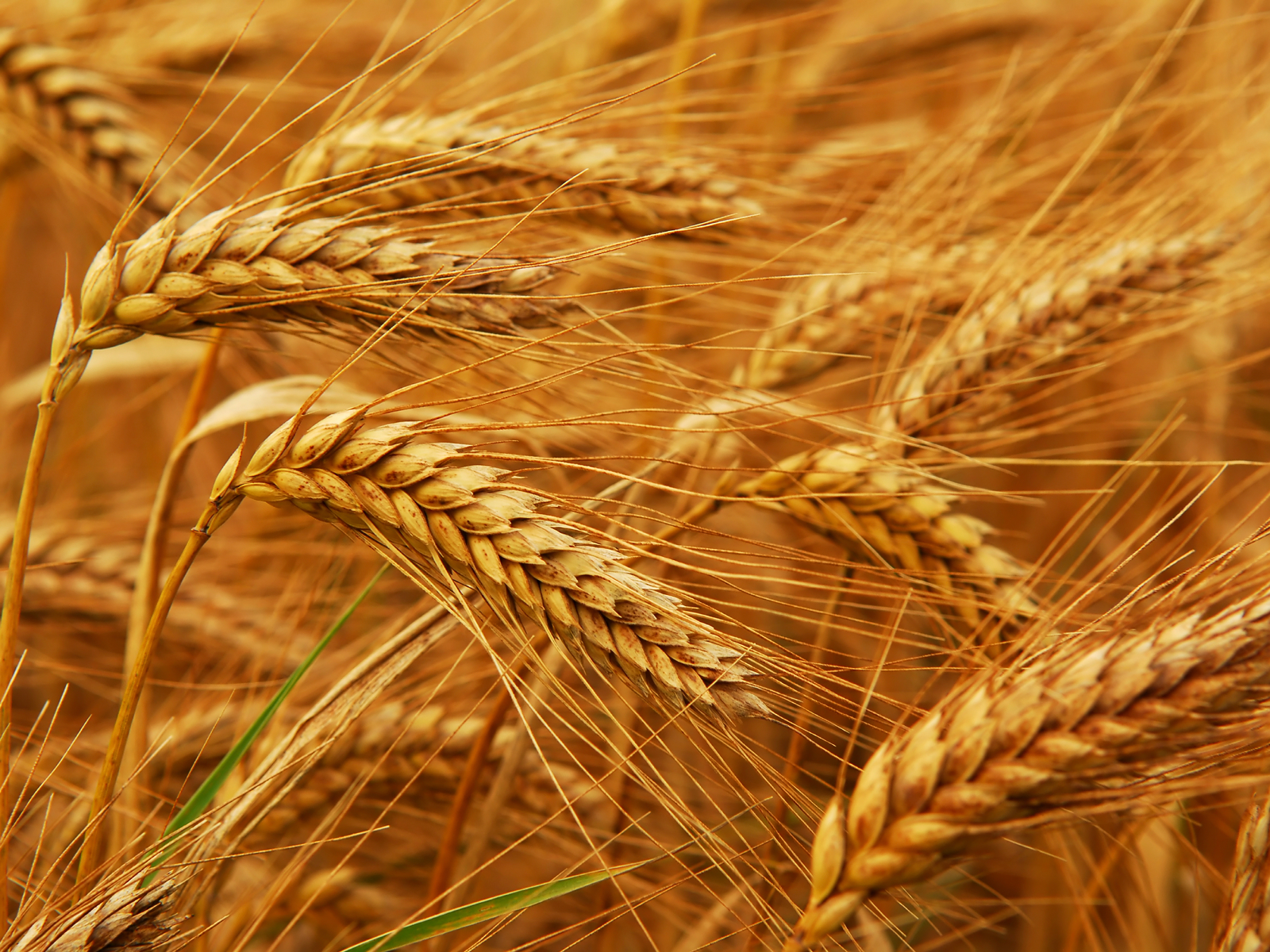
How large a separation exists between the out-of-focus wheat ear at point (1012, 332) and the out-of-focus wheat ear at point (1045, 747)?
38 centimetres

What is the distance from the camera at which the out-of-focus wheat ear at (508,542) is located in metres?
0.72

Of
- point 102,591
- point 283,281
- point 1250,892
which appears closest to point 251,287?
point 283,281

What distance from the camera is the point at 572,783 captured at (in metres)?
1.26

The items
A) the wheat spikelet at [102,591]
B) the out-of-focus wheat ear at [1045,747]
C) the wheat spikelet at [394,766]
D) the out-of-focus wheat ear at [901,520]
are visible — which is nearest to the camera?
the out-of-focus wheat ear at [1045,747]

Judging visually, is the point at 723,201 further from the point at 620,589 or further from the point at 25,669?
the point at 25,669

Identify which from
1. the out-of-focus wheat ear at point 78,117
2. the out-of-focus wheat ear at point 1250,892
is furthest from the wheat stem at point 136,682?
the out-of-focus wheat ear at point 1250,892

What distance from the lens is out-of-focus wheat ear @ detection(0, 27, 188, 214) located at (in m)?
1.36

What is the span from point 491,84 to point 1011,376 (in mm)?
946

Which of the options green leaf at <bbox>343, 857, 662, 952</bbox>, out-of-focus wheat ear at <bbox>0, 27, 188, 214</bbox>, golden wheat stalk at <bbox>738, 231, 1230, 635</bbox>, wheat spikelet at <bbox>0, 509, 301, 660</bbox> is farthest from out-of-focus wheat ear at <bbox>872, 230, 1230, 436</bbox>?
out-of-focus wheat ear at <bbox>0, 27, 188, 214</bbox>

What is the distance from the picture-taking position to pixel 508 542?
2.39 feet

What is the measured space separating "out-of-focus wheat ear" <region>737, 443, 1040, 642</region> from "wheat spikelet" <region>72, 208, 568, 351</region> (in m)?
0.36

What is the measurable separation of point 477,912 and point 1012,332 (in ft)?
2.83

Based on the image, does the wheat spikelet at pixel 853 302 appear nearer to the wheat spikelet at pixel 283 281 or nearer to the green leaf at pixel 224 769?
the wheat spikelet at pixel 283 281

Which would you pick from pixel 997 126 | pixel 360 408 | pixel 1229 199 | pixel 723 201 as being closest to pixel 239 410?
pixel 360 408
